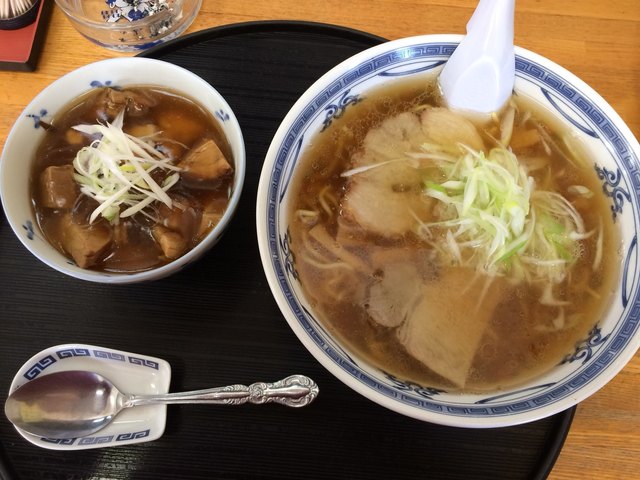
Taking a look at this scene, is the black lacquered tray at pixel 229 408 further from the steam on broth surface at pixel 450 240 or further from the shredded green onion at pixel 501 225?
the shredded green onion at pixel 501 225

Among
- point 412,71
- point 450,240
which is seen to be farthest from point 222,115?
point 450,240

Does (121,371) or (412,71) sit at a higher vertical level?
(412,71)

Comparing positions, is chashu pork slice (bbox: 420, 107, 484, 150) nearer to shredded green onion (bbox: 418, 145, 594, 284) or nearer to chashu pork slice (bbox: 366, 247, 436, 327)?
shredded green onion (bbox: 418, 145, 594, 284)

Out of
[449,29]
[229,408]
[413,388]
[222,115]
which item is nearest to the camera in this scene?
[413,388]

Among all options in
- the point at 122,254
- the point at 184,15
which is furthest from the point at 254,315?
the point at 184,15

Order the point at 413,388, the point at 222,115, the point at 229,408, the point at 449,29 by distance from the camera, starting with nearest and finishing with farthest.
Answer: the point at 413,388
the point at 229,408
the point at 222,115
the point at 449,29

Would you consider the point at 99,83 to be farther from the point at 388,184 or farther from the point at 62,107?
the point at 388,184

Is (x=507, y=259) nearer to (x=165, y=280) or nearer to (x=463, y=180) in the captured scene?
(x=463, y=180)
